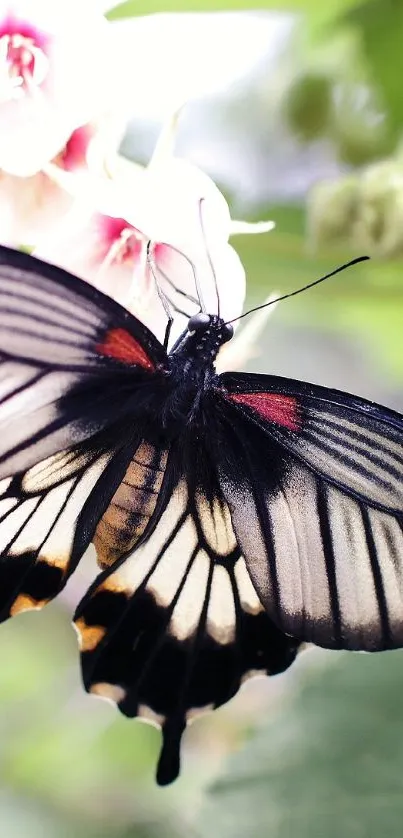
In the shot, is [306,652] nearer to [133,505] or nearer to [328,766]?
[328,766]

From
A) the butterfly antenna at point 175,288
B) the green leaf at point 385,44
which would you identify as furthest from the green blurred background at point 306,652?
the butterfly antenna at point 175,288

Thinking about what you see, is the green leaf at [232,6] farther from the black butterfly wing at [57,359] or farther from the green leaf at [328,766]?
the green leaf at [328,766]

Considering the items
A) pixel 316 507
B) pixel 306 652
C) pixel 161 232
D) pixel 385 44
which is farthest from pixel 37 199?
pixel 306 652

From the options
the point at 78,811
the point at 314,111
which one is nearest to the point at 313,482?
the point at 314,111

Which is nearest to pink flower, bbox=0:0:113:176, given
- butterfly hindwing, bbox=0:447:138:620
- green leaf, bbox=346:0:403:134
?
butterfly hindwing, bbox=0:447:138:620

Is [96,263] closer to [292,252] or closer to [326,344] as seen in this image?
[292,252]

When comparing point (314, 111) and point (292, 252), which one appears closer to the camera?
point (292, 252)
